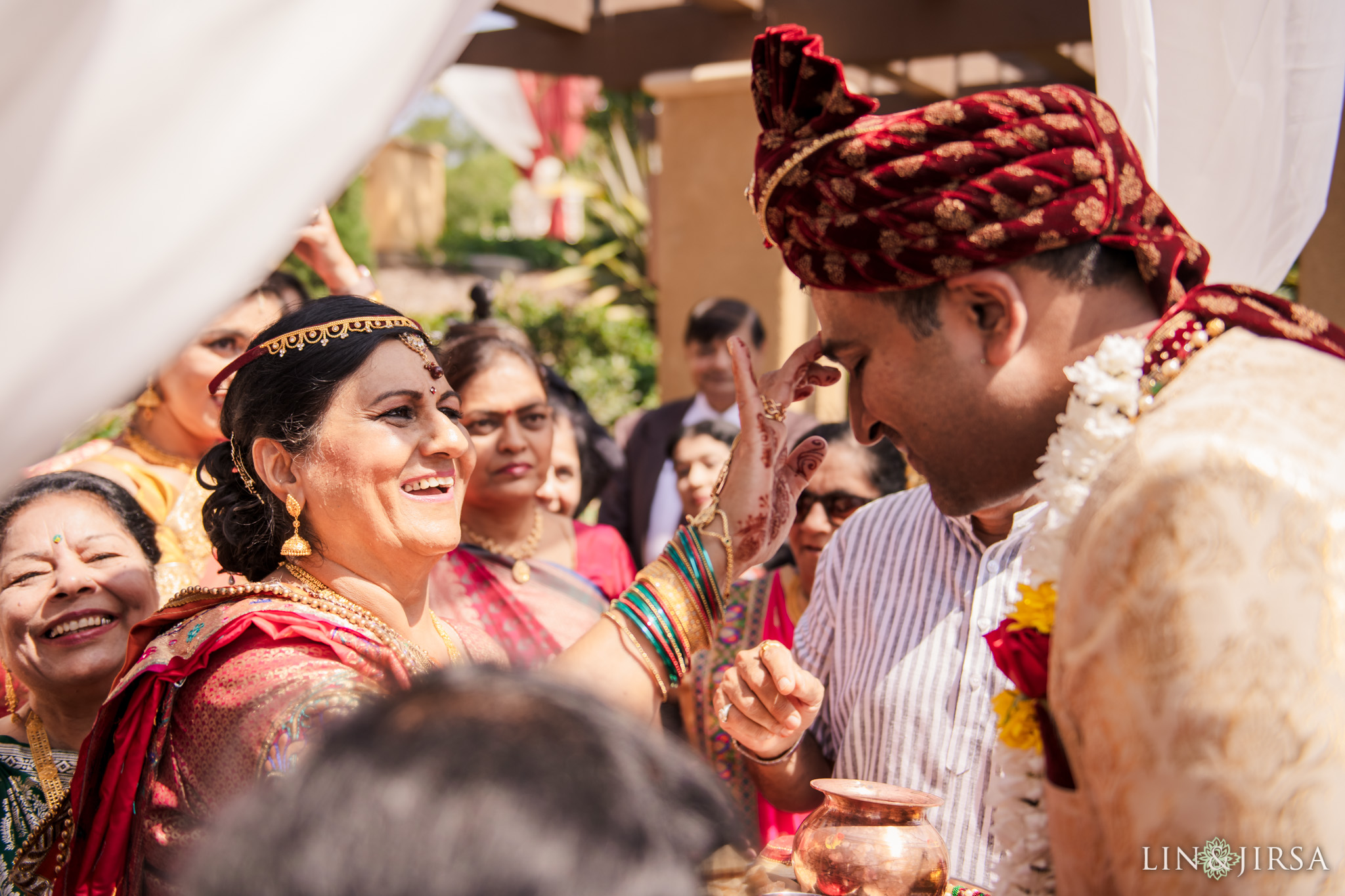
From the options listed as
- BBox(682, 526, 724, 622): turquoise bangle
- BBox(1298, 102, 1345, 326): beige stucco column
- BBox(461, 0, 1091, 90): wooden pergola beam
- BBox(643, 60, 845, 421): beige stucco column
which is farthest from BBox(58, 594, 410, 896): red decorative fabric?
BBox(1298, 102, 1345, 326): beige stucco column

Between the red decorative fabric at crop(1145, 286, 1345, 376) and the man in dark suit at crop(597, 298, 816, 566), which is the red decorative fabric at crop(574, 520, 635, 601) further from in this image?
the red decorative fabric at crop(1145, 286, 1345, 376)

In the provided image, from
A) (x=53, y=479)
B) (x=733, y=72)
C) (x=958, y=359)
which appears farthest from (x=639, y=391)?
(x=958, y=359)

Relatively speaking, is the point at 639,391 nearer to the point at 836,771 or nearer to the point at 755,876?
the point at 836,771

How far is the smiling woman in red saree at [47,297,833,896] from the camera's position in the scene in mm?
1793

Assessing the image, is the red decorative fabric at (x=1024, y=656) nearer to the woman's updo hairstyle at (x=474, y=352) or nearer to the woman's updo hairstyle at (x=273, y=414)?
the woman's updo hairstyle at (x=273, y=414)

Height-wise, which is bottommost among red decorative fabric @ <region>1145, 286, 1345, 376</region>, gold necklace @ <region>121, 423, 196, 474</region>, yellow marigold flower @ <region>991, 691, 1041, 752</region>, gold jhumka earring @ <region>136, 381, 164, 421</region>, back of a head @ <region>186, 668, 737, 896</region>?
gold necklace @ <region>121, 423, 196, 474</region>

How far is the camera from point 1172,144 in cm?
240

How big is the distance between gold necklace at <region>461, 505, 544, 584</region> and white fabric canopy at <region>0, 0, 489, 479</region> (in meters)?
2.42

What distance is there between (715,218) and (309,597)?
495 centimetres

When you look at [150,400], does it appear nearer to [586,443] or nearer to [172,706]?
[172,706]

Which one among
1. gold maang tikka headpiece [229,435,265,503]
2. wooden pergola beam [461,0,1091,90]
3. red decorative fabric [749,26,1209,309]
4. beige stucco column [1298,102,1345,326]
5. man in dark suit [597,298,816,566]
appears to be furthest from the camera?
wooden pergola beam [461,0,1091,90]

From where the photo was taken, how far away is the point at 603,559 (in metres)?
3.89

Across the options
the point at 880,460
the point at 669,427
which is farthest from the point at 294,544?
the point at 669,427

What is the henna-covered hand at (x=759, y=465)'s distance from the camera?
1939 millimetres
